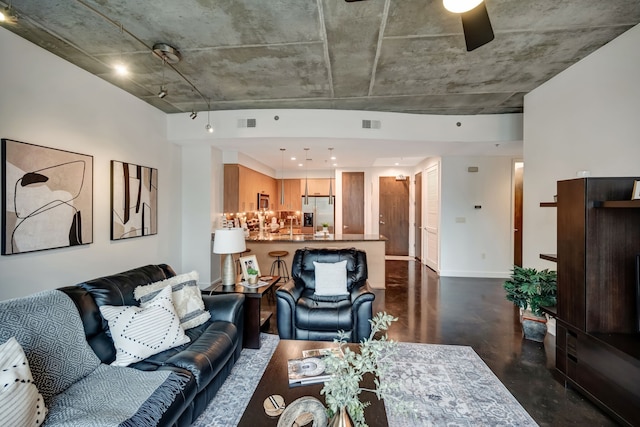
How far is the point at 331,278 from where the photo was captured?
3.31m

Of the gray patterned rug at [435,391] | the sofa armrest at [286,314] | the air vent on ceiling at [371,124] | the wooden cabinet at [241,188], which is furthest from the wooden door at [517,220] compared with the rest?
the wooden cabinet at [241,188]

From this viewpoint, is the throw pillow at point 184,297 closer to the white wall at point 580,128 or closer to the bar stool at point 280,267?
the bar stool at point 280,267

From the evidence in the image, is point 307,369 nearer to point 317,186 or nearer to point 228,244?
point 228,244

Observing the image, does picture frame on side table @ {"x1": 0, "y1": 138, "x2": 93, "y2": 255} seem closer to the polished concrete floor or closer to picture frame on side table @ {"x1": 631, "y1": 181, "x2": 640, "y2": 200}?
the polished concrete floor

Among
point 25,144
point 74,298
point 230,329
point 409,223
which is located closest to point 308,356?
point 230,329

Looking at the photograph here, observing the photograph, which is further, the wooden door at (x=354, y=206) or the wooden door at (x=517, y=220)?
the wooden door at (x=354, y=206)

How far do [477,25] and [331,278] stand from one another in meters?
2.60

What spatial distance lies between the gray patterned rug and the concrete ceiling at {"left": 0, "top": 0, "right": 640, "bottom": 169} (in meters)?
2.86

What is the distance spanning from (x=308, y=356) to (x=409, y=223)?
22.1 feet

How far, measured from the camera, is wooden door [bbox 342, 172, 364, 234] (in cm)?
826

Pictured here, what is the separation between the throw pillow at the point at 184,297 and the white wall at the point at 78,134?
4.00ft

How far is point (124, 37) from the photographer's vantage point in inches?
103

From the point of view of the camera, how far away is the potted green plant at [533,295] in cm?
296

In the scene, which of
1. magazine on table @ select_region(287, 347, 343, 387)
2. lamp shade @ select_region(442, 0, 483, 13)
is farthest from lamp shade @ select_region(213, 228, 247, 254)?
lamp shade @ select_region(442, 0, 483, 13)
